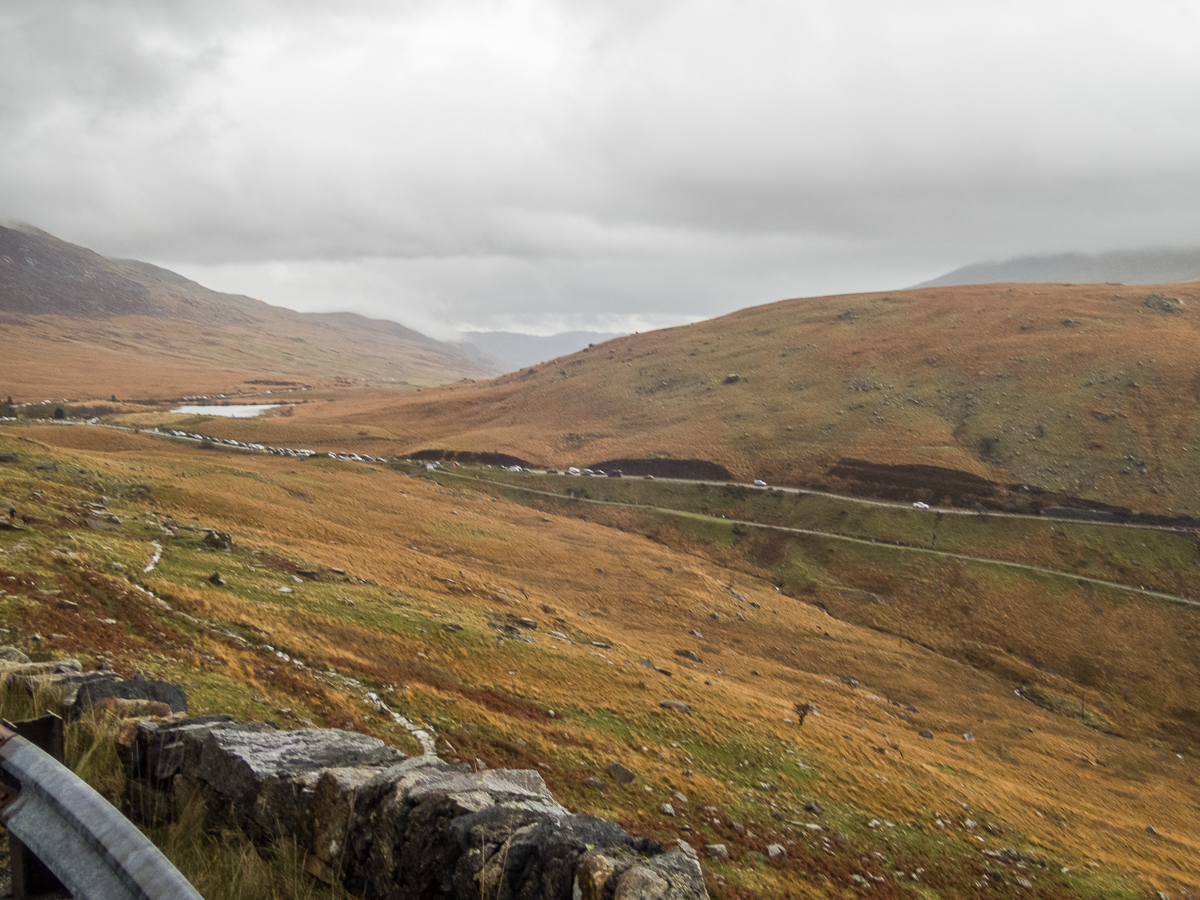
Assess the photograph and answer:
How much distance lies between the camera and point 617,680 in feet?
107

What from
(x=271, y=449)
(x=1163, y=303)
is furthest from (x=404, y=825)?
(x=1163, y=303)

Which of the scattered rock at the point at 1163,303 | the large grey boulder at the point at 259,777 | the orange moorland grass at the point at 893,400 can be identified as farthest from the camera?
the scattered rock at the point at 1163,303

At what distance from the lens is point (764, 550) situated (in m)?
87.5

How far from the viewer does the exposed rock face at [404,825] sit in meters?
7.16

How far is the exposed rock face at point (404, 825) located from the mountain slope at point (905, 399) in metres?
102

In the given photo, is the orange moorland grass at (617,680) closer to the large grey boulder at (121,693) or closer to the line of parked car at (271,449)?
the large grey boulder at (121,693)

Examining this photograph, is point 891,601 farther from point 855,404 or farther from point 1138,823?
point 855,404

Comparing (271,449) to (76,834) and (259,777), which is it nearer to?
(259,777)

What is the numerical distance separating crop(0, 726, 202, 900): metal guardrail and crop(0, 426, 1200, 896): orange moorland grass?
12.1 metres

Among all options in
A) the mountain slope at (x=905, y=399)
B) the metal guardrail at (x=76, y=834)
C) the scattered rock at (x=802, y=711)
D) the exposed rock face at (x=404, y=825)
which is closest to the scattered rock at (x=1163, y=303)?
the mountain slope at (x=905, y=399)

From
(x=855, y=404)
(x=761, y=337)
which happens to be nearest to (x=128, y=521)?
(x=855, y=404)

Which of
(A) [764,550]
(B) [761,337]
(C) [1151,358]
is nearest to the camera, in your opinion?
(A) [764,550]

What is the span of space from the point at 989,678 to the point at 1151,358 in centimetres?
8542

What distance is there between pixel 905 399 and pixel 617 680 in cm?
10745
